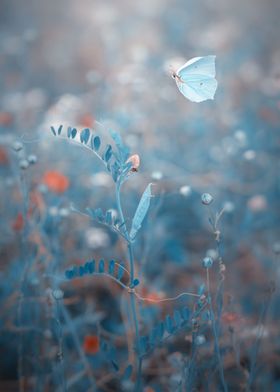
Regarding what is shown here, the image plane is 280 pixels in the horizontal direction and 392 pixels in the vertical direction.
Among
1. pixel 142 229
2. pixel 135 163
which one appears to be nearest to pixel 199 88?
pixel 135 163

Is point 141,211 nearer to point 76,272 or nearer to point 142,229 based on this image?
point 76,272

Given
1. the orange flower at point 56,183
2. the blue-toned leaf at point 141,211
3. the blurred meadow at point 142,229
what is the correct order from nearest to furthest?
the blue-toned leaf at point 141,211, the blurred meadow at point 142,229, the orange flower at point 56,183

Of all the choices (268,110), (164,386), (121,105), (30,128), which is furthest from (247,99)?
(164,386)

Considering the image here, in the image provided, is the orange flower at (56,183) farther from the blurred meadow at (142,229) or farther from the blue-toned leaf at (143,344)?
the blue-toned leaf at (143,344)

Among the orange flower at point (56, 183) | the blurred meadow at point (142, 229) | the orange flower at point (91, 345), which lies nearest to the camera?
the blurred meadow at point (142, 229)

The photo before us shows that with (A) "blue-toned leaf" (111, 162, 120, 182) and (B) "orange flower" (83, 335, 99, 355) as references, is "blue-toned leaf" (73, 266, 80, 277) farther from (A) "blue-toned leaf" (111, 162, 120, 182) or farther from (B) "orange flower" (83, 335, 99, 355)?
(B) "orange flower" (83, 335, 99, 355)

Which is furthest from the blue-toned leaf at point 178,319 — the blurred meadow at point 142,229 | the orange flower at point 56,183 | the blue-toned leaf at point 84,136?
the orange flower at point 56,183

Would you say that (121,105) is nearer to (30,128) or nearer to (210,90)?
(30,128)
